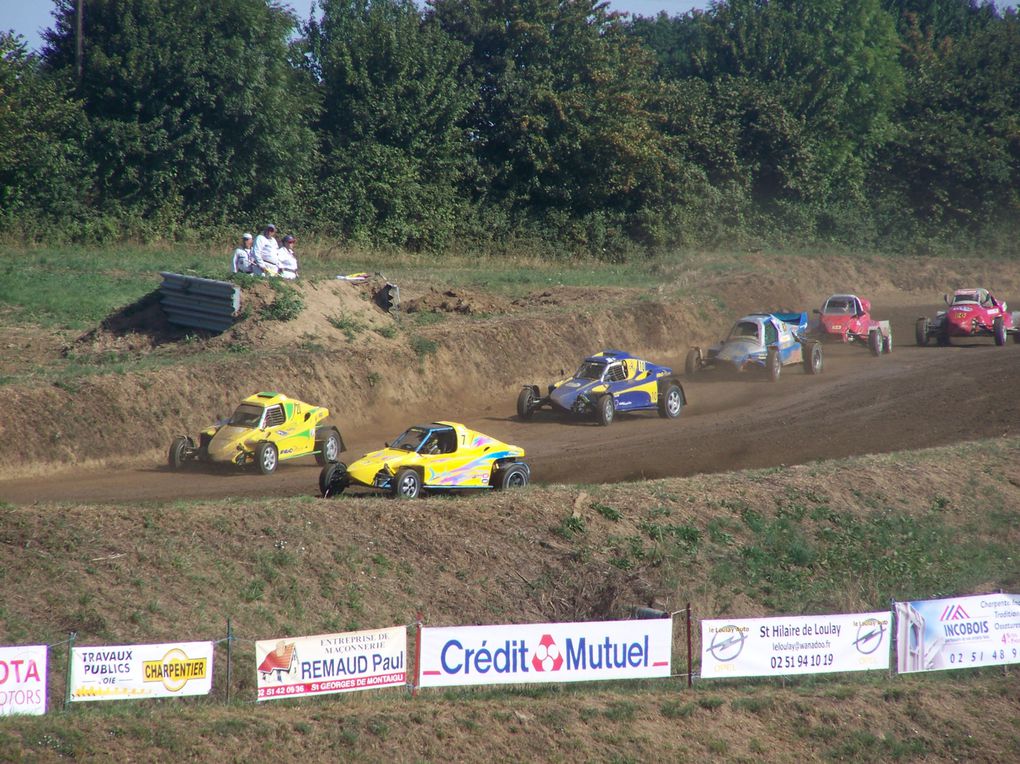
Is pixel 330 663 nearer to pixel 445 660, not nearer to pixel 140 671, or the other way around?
pixel 445 660

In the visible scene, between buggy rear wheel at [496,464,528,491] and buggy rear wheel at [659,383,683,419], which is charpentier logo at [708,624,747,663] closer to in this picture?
buggy rear wheel at [496,464,528,491]

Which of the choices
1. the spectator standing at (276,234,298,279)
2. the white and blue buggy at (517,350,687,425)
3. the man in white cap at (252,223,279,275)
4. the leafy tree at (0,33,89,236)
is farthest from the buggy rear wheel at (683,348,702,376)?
the leafy tree at (0,33,89,236)

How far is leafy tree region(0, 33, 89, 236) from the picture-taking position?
1358 inches

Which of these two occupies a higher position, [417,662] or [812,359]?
[812,359]

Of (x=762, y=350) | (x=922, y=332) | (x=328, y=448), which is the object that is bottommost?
(x=328, y=448)

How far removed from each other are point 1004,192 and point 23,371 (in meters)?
52.2

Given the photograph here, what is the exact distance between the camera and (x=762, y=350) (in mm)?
27750

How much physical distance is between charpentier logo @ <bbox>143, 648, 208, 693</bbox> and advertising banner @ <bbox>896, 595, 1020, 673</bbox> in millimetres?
7882

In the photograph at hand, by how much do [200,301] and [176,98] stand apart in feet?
50.6

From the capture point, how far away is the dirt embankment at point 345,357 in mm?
20125

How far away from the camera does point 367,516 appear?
50.4 ft

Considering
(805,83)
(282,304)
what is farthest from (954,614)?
(805,83)

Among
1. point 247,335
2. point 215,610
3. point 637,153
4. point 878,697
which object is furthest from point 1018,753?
point 637,153

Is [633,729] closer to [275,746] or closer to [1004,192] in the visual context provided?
[275,746]
